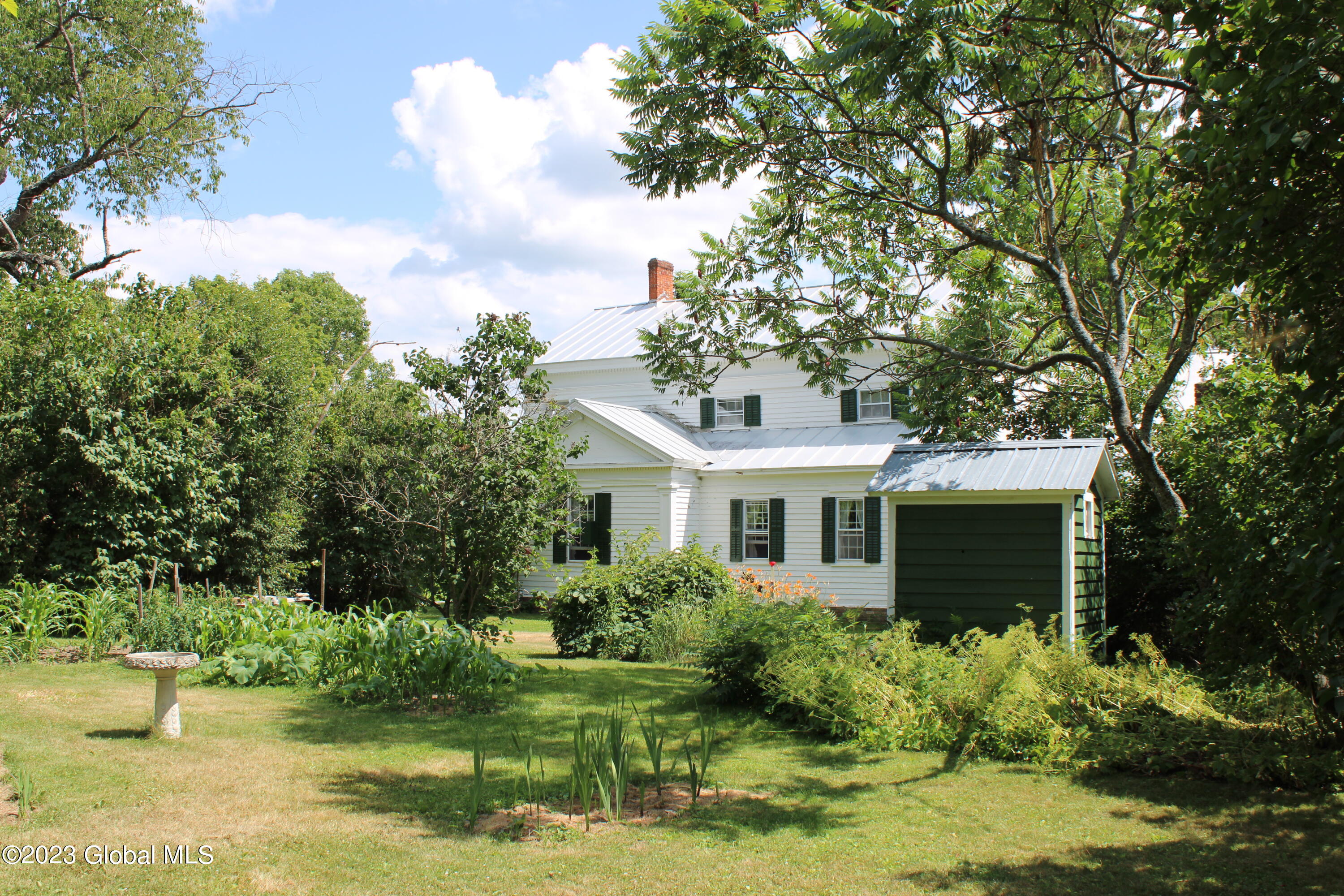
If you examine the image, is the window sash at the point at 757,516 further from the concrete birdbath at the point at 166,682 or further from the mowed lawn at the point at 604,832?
the concrete birdbath at the point at 166,682

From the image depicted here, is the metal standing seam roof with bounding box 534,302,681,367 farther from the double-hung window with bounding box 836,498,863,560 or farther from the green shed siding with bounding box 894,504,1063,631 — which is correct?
the green shed siding with bounding box 894,504,1063,631

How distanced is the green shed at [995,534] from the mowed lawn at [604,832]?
129 inches

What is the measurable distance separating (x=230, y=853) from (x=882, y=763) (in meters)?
4.76

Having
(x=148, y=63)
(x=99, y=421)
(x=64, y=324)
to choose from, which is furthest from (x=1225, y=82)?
(x=148, y=63)

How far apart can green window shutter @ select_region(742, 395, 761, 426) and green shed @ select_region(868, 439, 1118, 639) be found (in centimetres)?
1315

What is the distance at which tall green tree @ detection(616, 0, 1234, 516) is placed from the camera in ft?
25.7

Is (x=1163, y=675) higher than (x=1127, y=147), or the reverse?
(x=1127, y=147)

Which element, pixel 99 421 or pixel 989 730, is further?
pixel 99 421

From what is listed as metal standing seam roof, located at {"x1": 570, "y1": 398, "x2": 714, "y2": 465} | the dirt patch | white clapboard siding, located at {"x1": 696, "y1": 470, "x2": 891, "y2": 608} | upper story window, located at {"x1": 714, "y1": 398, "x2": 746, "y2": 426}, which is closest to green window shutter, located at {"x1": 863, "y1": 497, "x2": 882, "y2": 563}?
white clapboard siding, located at {"x1": 696, "y1": 470, "x2": 891, "y2": 608}

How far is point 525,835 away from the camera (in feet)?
17.1

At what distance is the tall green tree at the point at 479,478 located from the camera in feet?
33.2

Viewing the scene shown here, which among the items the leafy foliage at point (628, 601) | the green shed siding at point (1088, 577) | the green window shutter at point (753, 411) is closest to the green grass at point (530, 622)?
the leafy foliage at point (628, 601)

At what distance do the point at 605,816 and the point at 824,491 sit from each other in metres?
16.0

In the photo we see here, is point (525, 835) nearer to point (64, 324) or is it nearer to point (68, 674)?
point (68, 674)
